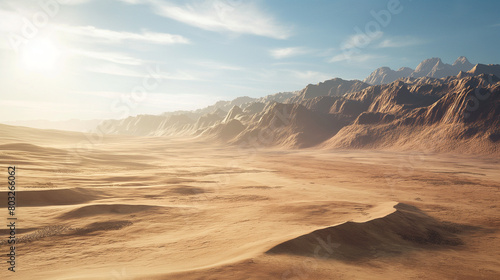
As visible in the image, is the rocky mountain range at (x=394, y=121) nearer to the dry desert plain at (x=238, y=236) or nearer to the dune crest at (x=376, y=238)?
the dry desert plain at (x=238, y=236)

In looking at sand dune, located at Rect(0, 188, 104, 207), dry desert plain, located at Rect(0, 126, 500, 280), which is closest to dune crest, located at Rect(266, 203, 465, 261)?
dry desert plain, located at Rect(0, 126, 500, 280)

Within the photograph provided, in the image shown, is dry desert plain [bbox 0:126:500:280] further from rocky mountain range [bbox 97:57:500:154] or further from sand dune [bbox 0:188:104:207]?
rocky mountain range [bbox 97:57:500:154]

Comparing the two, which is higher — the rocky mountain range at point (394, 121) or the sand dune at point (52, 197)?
the rocky mountain range at point (394, 121)

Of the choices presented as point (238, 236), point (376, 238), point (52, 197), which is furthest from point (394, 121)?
point (52, 197)

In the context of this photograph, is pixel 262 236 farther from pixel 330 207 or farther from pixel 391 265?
pixel 330 207

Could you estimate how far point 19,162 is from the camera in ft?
82.4

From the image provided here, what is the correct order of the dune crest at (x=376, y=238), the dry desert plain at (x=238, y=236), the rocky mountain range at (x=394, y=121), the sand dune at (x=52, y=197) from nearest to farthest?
the dry desert plain at (x=238, y=236) → the dune crest at (x=376, y=238) → the sand dune at (x=52, y=197) → the rocky mountain range at (x=394, y=121)

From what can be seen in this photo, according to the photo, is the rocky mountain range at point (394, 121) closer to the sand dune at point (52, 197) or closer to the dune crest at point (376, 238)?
the dune crest at point (376, 238)

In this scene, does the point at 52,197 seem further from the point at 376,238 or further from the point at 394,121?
the point at 394,121

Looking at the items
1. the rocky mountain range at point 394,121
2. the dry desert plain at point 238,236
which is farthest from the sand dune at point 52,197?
the rocky mountain range at point 394,121

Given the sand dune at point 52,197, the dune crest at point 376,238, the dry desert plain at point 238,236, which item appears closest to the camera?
the dry desert plain at point 238,236

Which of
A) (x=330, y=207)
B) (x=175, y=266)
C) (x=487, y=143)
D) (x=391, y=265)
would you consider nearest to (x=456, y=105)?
(x=487, y=143)

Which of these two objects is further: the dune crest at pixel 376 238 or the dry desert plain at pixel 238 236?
the dune crest at pixel 376 238

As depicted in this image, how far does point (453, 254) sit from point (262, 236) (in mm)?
7747
